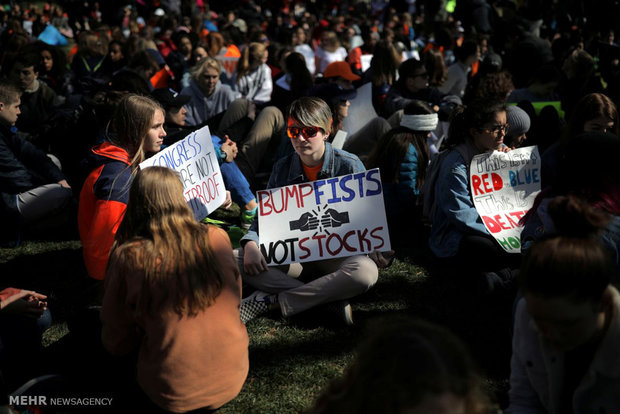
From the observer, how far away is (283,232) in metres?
4.30

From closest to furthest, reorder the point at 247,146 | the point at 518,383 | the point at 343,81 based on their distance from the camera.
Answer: the point at 518,383
the point at 247,146
the point at 343,81

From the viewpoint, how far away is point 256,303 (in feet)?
14.3

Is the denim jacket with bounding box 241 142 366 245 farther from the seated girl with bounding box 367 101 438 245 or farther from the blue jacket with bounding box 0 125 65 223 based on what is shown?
the blue jacket with bounding box 0 125 65 223

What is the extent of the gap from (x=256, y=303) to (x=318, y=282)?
524mm

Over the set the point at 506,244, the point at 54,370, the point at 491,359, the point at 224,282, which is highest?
the point at 224,282

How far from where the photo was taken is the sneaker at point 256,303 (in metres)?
4.32

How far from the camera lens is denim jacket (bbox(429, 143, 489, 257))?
15.5ft

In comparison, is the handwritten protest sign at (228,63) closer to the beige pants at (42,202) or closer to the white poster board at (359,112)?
the white poster board at (359,112)

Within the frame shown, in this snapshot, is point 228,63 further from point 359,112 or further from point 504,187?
point 504,187

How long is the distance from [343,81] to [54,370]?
5.97 meters

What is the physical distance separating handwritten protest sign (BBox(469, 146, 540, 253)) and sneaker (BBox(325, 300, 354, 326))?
4.32 feet

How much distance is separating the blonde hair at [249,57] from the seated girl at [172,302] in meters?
6.75

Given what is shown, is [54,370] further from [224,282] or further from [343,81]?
[343,81]

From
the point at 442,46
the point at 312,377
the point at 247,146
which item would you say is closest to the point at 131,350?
the point at 312,377
